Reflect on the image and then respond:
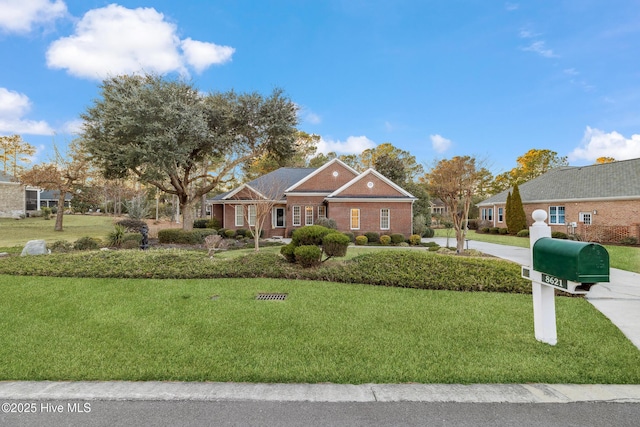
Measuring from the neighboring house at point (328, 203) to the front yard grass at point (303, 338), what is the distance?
1395cm

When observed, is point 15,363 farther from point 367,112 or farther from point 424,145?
point 424,145

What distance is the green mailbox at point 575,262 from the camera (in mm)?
3234

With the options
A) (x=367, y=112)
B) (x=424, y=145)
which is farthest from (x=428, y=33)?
(x=424, y=145)

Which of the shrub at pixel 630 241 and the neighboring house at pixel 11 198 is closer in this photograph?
the shrub at pixel 630 241

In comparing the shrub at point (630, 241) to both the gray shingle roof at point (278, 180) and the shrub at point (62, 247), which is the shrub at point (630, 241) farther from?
the shrub at point (62, 247)

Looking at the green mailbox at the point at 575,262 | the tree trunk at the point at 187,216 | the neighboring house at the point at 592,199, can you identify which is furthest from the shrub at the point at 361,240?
the green mailbox at the point at 575,262

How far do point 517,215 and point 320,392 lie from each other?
92.2 ft

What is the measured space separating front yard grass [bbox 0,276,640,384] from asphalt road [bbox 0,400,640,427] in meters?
0.46

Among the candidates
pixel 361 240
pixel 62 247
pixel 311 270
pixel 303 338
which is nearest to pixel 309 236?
pixel 311 270

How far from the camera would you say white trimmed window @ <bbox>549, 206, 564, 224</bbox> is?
2436 centimetres

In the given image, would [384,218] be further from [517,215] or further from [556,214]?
[556,214]

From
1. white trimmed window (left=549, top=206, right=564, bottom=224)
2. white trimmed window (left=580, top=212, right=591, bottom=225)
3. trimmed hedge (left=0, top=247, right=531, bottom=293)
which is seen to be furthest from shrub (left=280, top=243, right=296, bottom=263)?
white trimmed window (left=549, top=206, right=564, bottom=224)

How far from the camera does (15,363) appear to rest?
152 inches

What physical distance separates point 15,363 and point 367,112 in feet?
62.0
